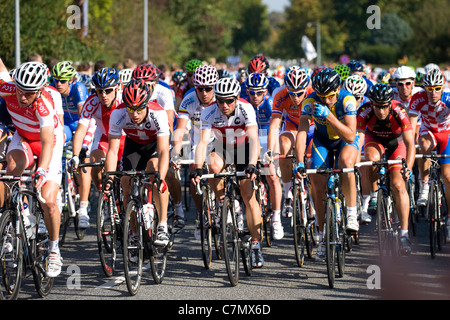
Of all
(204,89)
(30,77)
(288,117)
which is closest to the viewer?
(30,77)

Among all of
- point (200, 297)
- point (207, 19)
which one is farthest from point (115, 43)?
point (200, 297)

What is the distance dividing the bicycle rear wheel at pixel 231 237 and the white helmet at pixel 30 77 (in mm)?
2148

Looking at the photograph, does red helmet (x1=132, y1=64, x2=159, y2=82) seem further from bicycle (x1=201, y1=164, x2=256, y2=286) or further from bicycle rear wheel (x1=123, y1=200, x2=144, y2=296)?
bicycle rear wheel (x1=123, y1=200, x2=144, y2=296)

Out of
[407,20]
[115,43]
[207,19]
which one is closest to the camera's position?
[115,43]

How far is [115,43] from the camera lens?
1657 inches

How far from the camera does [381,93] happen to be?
9273 mm

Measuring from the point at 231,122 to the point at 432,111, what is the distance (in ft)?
10.1

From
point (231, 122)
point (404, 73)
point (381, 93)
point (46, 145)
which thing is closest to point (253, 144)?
point (231, 122)

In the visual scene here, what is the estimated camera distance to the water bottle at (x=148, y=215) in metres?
7.91

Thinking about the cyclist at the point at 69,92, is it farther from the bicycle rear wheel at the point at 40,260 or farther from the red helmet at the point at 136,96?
the bicycle rear wheel at the point at 40,260

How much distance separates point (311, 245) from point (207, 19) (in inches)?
2532

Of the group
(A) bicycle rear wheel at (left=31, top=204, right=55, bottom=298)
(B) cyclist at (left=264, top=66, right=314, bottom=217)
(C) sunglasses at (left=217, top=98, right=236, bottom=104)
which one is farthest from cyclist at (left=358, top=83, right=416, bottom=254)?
(A) bicycle rear wheel at (left=31, top=204, right=55, bottom=298)

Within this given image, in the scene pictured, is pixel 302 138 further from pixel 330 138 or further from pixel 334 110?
pixel 334 110

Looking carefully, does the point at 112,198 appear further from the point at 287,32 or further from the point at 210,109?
the point at 287,32
